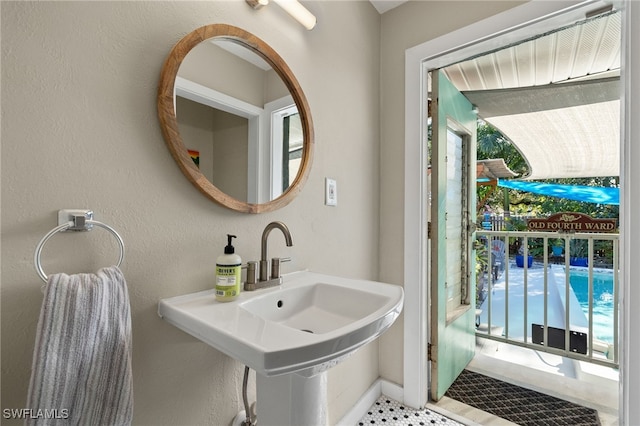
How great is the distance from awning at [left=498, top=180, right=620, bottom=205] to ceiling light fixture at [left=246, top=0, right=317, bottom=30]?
3.52m

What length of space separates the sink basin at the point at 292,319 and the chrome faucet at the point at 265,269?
3 centimetres

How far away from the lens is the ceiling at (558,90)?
194 centimetres

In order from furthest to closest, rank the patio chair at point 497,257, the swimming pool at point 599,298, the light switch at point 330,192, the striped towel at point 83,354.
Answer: the patio chair at point 497,257, the swimming pool at point 599,298, the light switch at point 330,192, the striped towel at point 83,354

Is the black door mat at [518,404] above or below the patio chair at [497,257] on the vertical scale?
below

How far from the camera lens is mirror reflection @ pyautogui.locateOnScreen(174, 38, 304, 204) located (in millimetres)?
869

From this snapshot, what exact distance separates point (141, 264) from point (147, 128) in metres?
0.36

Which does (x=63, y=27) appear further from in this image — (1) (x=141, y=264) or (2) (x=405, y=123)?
(2) (x=405, y=123)

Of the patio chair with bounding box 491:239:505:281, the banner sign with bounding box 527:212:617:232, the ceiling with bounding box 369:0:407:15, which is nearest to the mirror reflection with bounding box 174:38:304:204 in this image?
the ceiling with bounding box 369:0:407:15

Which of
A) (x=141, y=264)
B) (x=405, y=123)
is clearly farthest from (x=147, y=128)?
(x=405, y=123)

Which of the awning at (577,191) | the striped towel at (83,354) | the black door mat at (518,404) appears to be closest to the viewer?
the striped towel at (83,354)

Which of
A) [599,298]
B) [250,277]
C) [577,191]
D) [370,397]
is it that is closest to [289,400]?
[250,277]

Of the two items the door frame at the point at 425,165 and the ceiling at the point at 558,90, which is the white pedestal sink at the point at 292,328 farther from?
the ceiling at the point at 558,90

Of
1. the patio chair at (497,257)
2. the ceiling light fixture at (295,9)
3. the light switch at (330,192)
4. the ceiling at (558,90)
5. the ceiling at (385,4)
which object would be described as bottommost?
the patio chair at (497,257)

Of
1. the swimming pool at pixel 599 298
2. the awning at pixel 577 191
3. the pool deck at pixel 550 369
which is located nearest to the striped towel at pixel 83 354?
the pool deck at pixel 550 369
